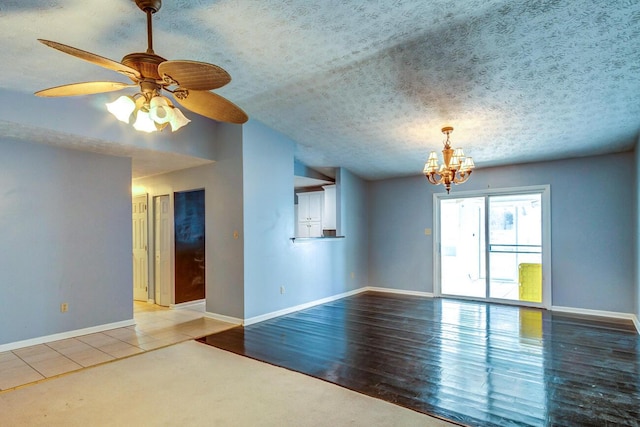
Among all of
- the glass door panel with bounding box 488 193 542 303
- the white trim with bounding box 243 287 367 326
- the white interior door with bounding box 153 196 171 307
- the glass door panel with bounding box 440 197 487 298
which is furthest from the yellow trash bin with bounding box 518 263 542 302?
the white interior door with bounding box 153 196 171 307

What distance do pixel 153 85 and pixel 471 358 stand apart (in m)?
3.59

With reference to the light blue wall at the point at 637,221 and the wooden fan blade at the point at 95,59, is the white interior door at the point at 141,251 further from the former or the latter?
the light blue wall at the point at 637,221

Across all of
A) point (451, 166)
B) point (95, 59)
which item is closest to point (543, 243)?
point (451, 166)

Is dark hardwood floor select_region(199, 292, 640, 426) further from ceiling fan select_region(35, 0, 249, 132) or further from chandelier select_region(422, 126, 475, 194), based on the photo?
ceiling fan select_region(35, 0, 249, 132)

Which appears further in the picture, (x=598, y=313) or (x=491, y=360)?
(x=598, y=313)

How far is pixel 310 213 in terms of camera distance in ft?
27.7

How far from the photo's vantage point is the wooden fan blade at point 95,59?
1654 millimetres

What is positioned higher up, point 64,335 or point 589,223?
point 589,223

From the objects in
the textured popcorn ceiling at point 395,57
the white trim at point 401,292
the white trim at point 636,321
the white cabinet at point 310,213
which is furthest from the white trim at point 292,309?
the white trim at point 636,321

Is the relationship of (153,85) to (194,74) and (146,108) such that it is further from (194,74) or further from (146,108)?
(194,74)

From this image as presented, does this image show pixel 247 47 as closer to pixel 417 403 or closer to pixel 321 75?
pixel 321 75

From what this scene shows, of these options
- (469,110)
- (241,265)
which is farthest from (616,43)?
(241,265)

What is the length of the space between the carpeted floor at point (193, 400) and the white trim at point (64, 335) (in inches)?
52.7

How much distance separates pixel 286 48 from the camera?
10.2ft
